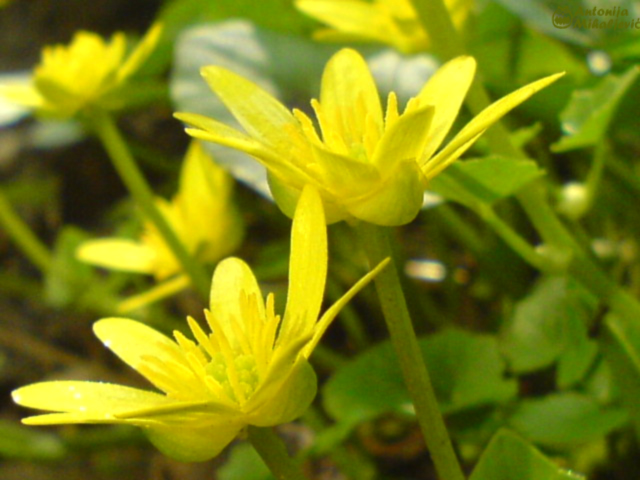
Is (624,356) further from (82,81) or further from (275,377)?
(82,81)

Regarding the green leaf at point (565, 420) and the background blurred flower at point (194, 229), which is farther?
the background blurred flower at point (194, 229)

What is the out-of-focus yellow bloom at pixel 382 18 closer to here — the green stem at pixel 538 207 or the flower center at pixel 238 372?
the green stem at pixel 538 207

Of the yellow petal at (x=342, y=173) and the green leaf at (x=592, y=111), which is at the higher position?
the green leaf at (x=592, y=111)

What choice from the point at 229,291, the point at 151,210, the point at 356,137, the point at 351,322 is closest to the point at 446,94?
the point at 356,137

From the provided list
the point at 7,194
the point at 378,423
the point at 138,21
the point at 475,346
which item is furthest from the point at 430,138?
the point at 138,21

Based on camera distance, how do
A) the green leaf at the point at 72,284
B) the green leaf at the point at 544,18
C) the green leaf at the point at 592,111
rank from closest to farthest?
the green leaf at the point at 592,111, the green leaf at the point at 544,18, the green leaf at the point at 72,284

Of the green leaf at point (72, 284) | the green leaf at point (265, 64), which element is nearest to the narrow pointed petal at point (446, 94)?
the green leaf at point (265, 64)

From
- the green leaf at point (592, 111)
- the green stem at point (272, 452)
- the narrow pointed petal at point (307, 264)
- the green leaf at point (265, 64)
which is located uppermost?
the green leaf at point (265, 64)

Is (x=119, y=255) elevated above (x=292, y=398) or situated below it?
above
